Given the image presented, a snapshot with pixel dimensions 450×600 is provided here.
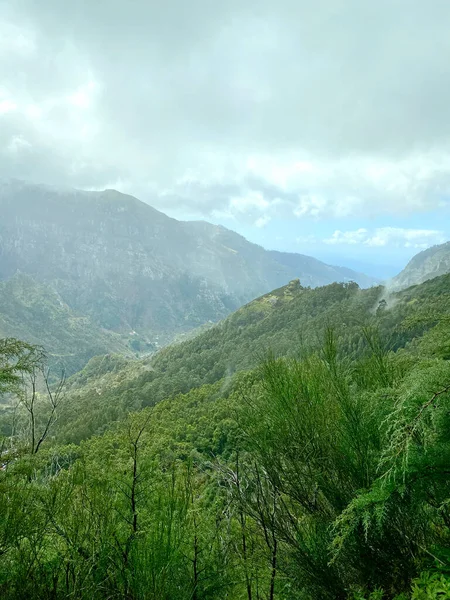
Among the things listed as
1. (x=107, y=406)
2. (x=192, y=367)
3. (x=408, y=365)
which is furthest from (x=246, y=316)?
(x=408, y=365)

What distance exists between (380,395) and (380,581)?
238cm

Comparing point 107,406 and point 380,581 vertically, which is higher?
point 380,581

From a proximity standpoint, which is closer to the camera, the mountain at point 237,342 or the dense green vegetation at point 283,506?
the dense green vegetation at point 283,506

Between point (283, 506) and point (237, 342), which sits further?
point (237, 342)

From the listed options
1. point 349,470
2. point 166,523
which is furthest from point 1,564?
point 349,470

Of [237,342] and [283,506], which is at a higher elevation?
[237,342]

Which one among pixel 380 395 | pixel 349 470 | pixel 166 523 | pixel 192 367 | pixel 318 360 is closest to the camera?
pixel 166 523

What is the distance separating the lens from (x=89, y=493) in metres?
4.41

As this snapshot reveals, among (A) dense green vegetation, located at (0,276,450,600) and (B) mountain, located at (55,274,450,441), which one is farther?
(B) mountain, located at (55,274,450,441)

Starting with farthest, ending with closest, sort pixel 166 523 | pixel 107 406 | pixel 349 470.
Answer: pixel 107 406, pixel 349 470, pixel 166 523

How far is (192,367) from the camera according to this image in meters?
99.6

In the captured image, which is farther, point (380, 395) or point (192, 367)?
point (192, 367)

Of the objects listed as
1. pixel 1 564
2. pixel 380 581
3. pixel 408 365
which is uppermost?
pixel 408 365

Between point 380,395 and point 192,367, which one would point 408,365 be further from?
point 192,367
